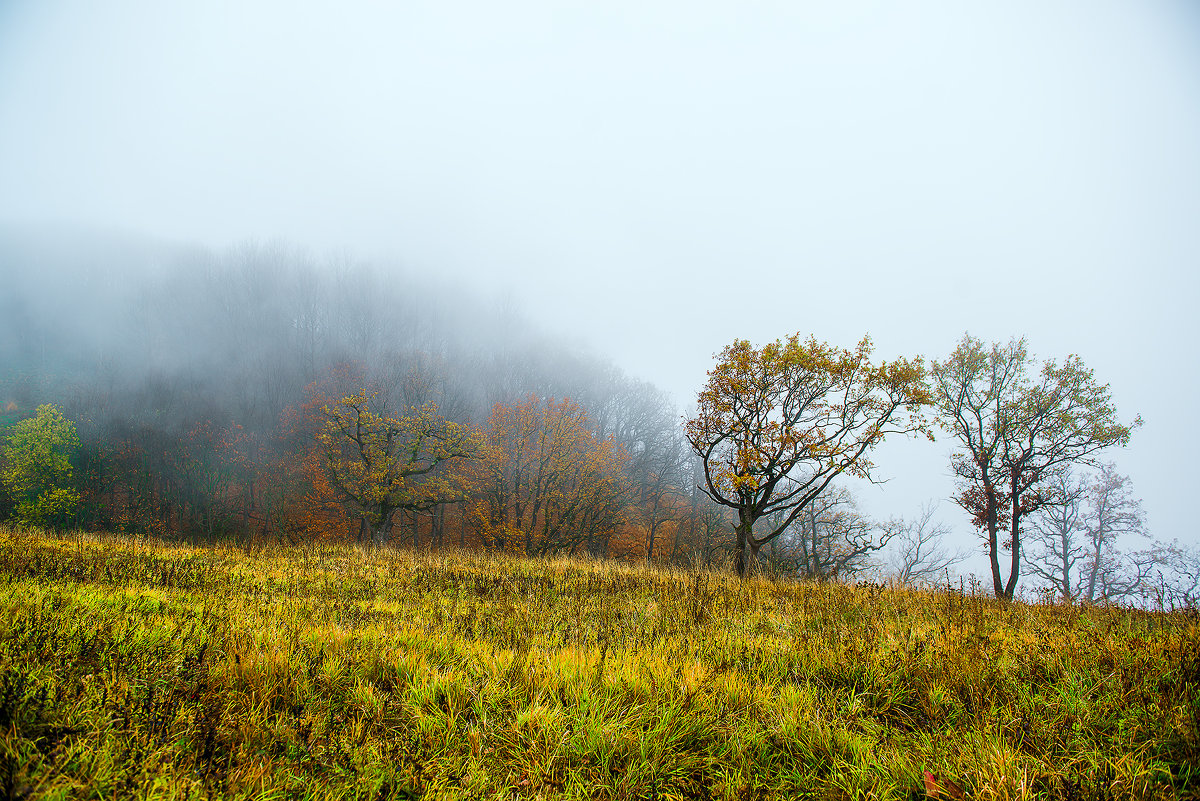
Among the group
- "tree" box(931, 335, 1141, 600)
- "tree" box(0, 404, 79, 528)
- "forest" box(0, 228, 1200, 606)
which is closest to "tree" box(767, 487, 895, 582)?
"forest" box(0, 228, 1200, 606)

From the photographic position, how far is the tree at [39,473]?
37125 millimetres

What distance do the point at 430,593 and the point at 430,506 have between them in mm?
Answer: 22568

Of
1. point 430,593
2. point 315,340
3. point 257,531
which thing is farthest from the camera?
point 315,340

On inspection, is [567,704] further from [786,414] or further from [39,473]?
[39,473]

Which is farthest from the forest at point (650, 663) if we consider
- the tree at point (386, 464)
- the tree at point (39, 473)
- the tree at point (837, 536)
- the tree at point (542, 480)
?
the tree at point (39, 473)

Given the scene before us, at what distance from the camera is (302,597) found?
551 cm

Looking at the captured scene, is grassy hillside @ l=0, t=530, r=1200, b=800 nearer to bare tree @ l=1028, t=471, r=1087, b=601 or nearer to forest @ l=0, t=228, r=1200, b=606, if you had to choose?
forest @ l=0, t=228, r=1200, b=606

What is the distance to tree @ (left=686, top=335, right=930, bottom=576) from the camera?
43.0ft

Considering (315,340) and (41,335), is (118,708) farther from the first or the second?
(41,335)

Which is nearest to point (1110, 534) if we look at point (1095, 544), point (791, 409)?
point (1095, 544)

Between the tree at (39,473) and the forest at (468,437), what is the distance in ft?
0.76

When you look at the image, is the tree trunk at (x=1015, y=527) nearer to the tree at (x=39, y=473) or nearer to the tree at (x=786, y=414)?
the tree at (x=786, y=414)

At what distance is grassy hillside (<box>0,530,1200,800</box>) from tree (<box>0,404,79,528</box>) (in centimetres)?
5383

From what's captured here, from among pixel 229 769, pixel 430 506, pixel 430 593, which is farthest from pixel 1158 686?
pixel 430 506
